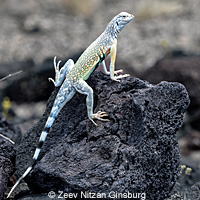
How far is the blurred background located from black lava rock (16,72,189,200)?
4.40 m

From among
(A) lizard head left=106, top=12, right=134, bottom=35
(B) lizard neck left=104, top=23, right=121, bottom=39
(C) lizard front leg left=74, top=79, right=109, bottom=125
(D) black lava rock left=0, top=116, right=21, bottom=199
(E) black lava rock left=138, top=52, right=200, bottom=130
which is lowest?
(D) black lava rock left=0, top=116, right=21, bottom=199

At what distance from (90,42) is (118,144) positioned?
12.1 metres

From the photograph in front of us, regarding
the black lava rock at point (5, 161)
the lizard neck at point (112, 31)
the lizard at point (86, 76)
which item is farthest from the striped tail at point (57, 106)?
the lizard neck at point (112, 31)

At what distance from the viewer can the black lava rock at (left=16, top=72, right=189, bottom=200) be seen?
391 centimetres

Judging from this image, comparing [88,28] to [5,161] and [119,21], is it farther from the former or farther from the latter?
[5,161]

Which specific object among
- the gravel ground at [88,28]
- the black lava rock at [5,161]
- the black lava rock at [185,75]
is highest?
the gravel ground at [88,28]

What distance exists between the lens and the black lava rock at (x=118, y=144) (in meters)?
3.91

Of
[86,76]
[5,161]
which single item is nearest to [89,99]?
[86,76]

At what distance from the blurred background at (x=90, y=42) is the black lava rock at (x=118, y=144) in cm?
440

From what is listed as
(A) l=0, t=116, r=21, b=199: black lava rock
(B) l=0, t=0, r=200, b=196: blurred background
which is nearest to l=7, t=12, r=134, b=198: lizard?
(A) l=0, t=116, r=21, b=199: black lava rock

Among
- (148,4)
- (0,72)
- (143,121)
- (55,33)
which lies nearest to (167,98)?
(143,121)

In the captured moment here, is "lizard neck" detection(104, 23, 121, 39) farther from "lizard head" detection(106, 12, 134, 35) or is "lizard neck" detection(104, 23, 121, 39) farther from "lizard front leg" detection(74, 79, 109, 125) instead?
"lizard front leg" detection(74, 79, 109, 125)

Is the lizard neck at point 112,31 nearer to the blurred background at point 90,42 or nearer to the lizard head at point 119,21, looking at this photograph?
the lizard head at point 119,21

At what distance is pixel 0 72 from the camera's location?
36.9 ft
